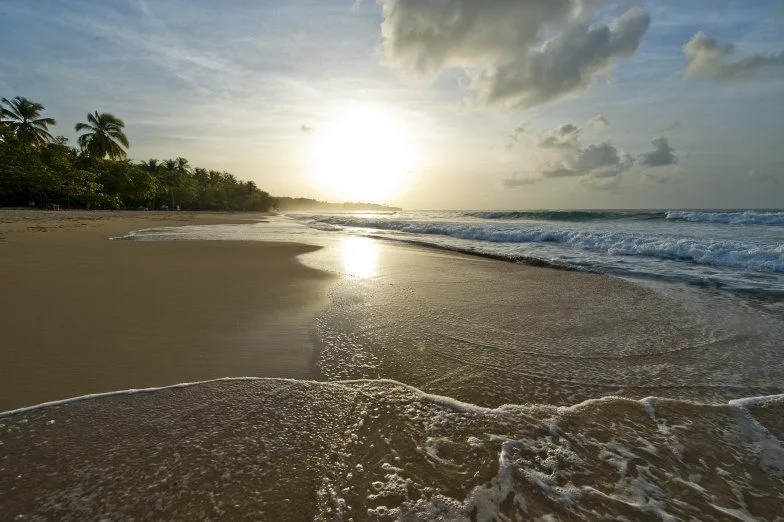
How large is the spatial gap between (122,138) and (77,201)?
13.8 metres

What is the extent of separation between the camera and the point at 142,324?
4.23m

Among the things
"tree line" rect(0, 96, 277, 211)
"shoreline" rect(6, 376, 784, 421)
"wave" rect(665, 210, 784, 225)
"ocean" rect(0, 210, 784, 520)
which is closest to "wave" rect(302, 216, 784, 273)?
"ocean" rect(0, 210, 784, 520)

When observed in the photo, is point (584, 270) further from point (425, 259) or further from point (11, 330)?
point (11, 330)

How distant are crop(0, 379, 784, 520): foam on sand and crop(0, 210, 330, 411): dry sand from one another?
1.45 feet

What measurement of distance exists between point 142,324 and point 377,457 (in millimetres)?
3713

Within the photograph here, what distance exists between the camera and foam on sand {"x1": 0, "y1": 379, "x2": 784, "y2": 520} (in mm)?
1706

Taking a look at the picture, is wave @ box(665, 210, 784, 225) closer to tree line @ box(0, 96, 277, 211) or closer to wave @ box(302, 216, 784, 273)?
wave @ box(302, 216, 784, 273)

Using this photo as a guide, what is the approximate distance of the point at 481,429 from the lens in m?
2.34

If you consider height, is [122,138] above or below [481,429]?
above

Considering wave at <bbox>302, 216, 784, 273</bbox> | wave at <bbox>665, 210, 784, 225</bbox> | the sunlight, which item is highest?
wave at <bbox>665, 210, 784, 225</bbox>

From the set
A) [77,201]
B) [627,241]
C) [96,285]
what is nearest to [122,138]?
[77,201]

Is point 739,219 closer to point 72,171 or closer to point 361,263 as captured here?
point 361,263

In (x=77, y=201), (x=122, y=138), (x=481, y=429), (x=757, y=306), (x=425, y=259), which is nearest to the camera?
(x=481, y=429)

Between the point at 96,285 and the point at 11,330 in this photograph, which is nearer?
the point at 11,330
